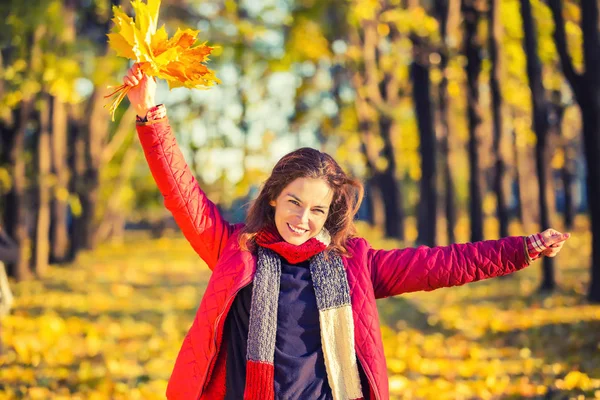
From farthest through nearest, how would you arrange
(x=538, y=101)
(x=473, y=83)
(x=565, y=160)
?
(x=565, y=160)
(x=473, y=83)
(x=538, y=101)

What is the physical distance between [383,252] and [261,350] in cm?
69

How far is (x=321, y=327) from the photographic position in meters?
3.30

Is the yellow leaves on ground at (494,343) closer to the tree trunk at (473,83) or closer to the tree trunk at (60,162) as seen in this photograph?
the tree trunk at (473,83)

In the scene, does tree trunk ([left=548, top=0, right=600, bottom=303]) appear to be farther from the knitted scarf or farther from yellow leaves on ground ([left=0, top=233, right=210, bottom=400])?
the knitted scarf

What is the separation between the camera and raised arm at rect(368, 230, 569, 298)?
3.45 m

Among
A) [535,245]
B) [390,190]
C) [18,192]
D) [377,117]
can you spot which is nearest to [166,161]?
[535,245]

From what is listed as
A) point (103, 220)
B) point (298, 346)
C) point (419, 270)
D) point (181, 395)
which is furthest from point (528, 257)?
point (103, 220)

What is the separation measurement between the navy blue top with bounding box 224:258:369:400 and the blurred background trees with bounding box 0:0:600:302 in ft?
3.07

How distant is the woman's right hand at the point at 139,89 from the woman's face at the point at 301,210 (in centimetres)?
67

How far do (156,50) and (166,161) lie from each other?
1.51 feet

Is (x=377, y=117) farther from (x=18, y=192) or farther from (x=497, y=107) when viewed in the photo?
(x=18, y=192)

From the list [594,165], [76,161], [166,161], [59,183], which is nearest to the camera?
[166,161]

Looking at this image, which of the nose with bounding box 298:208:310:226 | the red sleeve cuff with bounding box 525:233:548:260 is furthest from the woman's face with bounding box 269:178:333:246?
the red sleeve cuff with bounding box 525:233:548:260

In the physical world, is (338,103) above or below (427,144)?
above
